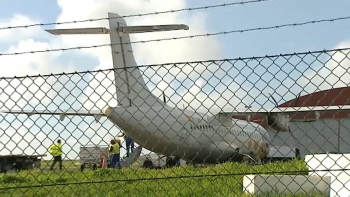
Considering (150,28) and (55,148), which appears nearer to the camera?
(55,148)

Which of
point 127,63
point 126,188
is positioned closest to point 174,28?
point 126,188

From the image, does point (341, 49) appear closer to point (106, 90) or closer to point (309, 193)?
point (106, 90)

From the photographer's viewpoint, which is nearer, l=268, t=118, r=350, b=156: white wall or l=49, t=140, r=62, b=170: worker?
l=49, t=140, r=62, b=170: worker

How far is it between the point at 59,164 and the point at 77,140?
4.11 ft

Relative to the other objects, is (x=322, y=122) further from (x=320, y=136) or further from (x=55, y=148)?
(x=55, y=148)

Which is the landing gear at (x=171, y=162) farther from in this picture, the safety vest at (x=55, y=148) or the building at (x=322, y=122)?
the safety vest at (x=55, y=148)

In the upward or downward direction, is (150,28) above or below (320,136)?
above

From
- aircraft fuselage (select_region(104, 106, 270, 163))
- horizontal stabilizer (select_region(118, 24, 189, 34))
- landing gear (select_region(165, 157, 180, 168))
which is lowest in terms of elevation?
landing gear (select_region(165, 157, 180, 168))

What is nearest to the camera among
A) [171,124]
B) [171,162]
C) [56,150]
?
[56,150]

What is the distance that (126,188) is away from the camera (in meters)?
6.88

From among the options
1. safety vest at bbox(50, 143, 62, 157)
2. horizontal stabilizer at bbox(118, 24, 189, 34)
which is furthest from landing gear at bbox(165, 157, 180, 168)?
safety vest at bbox(50, 143, 62, 157)

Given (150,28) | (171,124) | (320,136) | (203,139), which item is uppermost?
(150,28)

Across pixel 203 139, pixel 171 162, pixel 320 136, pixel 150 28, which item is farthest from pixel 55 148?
pixel 203 139

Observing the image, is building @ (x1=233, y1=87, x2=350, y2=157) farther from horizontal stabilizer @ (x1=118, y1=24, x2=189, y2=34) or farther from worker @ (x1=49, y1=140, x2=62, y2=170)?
horizontal stabilizer @ (x1=118, y1=24, x2=189, y2=34)
